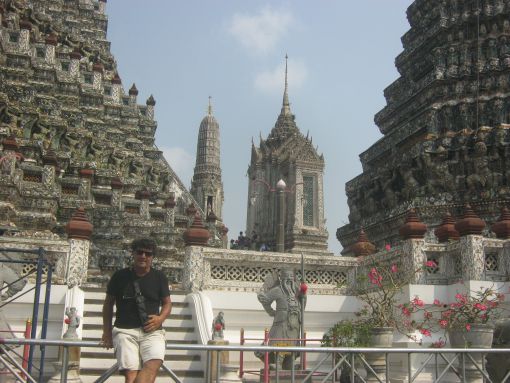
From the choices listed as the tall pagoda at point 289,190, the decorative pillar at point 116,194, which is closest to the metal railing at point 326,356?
the decorative pillar at point 116,194

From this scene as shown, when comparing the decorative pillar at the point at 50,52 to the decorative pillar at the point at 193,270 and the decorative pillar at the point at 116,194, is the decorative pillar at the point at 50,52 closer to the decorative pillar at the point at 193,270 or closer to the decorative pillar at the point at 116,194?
the decorative pillar at the point at 116,194

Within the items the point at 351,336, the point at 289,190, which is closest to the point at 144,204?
the point at 351,336

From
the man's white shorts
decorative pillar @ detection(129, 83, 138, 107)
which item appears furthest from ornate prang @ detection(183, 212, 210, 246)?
decorative pillar @ detection(129, 83, 138, 107)

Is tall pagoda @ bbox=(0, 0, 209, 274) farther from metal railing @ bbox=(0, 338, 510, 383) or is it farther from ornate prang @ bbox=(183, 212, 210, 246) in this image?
metal railing @ bbox=(0, 338, 510, 383)

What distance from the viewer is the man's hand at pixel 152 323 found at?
17.4 ft

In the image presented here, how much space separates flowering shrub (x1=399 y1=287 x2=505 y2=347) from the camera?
9.70 m

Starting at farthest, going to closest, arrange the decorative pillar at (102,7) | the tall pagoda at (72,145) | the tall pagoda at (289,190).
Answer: the tall pagoda at (289,190), the decorative pillar at (102,7), the tall pagoda at (72,145)

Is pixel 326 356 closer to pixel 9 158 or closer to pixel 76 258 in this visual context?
pixel 76 258

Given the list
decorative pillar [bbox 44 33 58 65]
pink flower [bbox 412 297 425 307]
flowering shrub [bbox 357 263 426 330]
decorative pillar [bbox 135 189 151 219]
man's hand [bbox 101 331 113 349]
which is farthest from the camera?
decorative pillar [bbox 44 33 58 65]

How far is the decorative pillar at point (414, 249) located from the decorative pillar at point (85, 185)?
1089 centimetres

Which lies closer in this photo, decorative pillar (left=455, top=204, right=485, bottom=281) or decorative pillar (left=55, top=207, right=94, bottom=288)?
decorative pillar (left=55, top=207, right=94, bottom=288)

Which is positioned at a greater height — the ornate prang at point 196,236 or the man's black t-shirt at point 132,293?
the ornate prang at point 196,236

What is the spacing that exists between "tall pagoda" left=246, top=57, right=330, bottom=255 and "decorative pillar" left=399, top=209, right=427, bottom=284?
30865mm

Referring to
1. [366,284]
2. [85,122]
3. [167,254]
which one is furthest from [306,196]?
[366,284]
